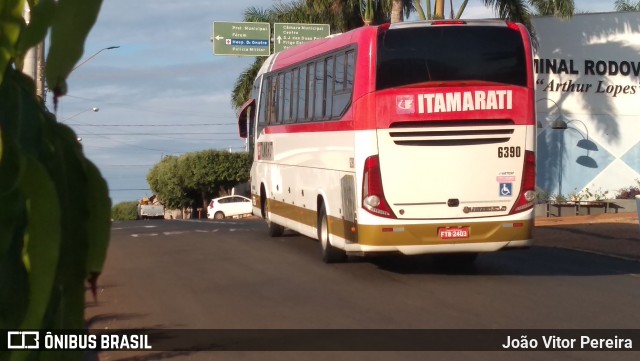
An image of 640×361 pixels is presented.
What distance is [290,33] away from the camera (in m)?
38.2

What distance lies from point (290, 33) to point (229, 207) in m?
12.3

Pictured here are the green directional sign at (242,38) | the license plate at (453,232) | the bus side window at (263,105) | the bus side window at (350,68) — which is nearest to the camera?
the license plate at (453,232)

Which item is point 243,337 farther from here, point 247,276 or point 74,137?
point 74,137

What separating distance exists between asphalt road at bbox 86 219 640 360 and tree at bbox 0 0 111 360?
603 centimetres

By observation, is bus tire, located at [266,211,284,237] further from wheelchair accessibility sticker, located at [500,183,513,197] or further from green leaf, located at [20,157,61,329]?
green leaf, located at [20,157,61,329]

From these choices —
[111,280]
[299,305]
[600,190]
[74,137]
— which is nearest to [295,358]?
[299,305]

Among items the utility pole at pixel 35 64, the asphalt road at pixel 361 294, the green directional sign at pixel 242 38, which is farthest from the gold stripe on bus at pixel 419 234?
the green directional sign at pixel 242 38

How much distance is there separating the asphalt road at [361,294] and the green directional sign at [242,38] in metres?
20.0

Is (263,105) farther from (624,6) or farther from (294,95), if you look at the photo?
(624,6)

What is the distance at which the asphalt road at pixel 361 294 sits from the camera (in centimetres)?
1047

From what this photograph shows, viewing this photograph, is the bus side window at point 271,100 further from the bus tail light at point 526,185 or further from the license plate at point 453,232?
the bus tail light at point 526,185

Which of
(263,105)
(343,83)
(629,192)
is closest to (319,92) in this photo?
(343,83)

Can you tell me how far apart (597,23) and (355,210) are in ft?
76.1

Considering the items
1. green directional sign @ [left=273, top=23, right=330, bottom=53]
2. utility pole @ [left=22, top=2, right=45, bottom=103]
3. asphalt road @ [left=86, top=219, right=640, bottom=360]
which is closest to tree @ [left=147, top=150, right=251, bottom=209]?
green directional sign @ [left=273, top=23, right=330, bottom=53]
